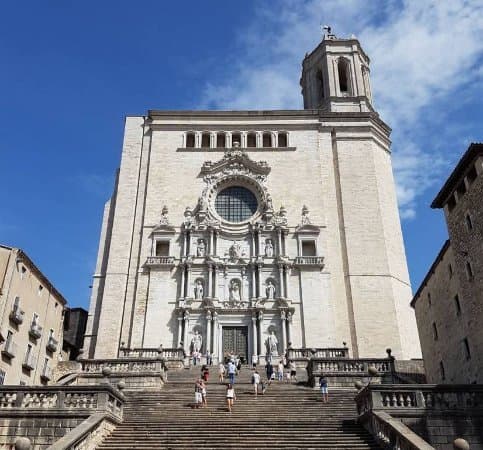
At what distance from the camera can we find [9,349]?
2494 centimetres

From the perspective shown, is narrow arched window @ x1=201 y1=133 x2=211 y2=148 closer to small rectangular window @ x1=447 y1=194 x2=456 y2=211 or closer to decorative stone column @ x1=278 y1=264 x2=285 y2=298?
decorative stone column @ x1=278 y1=264 x2=285 y2=298

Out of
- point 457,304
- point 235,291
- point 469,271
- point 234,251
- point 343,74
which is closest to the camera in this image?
point 469,271

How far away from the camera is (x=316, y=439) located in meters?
13.1

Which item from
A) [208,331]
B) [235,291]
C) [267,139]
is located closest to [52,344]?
[208,331]

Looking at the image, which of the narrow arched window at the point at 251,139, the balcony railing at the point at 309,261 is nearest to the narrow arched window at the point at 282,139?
the narrow arched window at the point at 251,139

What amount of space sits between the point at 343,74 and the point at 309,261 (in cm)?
1792

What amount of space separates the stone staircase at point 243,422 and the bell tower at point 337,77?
1029 inches

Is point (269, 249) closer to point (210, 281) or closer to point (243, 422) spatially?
point (210, 281)

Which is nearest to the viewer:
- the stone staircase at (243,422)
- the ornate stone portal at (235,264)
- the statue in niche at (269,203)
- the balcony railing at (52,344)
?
the stone staircase at (243,422)

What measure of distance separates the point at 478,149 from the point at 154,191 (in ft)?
68.5

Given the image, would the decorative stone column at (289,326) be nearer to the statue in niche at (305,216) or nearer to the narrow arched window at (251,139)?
the statue in niche at (305,216)

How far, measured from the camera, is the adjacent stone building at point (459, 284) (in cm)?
1989

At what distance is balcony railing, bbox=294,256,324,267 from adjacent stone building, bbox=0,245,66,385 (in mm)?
14612

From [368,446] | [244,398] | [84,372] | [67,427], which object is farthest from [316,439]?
[84,372]
